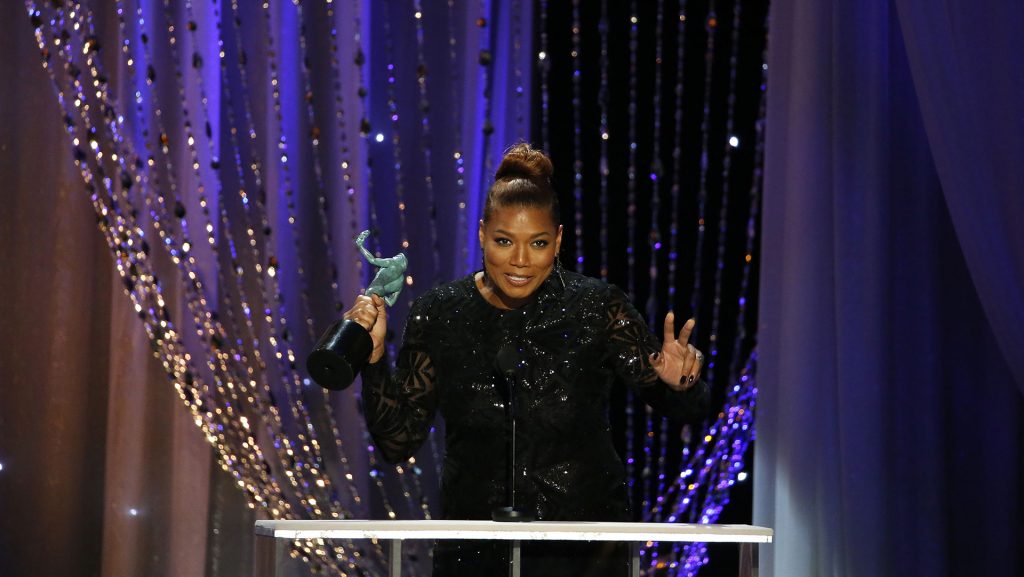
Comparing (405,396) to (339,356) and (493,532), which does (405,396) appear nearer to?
(339,356)

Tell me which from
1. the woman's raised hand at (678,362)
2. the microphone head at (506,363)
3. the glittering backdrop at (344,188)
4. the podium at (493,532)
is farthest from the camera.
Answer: the glittering backdrop at (344,188)

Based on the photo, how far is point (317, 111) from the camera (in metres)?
3.49

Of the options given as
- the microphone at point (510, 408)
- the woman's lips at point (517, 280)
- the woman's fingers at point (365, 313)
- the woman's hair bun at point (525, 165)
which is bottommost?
the microphone at point (510, 408)

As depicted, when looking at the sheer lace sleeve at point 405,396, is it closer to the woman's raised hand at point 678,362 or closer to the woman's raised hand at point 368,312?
the woman's raised hand at point 368,312

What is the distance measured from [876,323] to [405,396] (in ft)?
4.50

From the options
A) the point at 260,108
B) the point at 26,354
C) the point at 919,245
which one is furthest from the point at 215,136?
the point at 919,245

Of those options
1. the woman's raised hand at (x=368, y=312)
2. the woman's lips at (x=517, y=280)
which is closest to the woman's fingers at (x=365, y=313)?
the woman's raised hand at (x=368, y=312)

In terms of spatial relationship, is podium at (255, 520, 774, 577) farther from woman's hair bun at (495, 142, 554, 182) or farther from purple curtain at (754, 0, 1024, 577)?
purple curtain at (754, 0, 1024, 577)

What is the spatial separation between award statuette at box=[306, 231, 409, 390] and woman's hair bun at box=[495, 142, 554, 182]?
1.31 ft

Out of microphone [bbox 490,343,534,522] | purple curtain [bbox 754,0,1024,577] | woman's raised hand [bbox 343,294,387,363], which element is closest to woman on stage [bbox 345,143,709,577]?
woman's raised hand [bbox 343,294,387,363]

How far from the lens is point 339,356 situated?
1.78 meters

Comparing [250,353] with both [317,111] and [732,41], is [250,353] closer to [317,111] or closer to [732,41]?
[317,111]

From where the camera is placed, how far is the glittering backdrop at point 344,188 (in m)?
3.27

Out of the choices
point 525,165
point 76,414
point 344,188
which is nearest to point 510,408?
point 525,165
